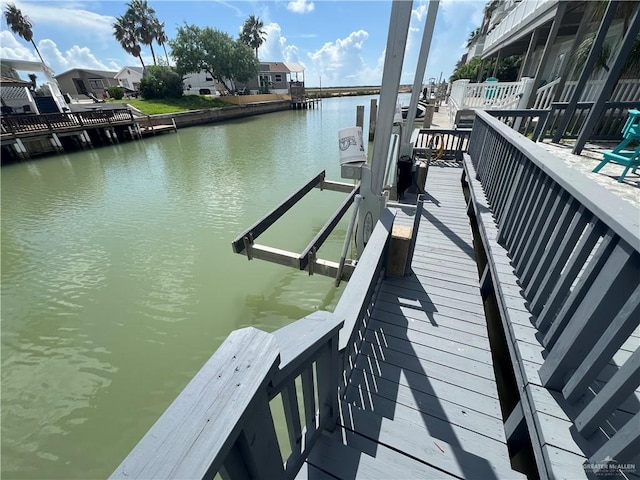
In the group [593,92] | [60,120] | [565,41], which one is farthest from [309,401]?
[60,120]

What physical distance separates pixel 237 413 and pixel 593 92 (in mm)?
10162

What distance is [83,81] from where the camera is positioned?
3816 cm

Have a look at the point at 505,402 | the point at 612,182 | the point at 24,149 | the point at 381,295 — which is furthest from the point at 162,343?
the point at 24,149

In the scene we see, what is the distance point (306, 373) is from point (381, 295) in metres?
1.74

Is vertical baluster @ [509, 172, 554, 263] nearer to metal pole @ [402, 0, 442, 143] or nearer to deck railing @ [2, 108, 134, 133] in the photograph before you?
metal pole @ [402, 0, 442, 143]

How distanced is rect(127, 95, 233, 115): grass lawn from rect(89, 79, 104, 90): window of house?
15571mm

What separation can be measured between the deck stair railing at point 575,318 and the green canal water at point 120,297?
301 centimetres

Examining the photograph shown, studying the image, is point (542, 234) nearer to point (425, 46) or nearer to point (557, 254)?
point (557, 254)

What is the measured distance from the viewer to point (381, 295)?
282cm

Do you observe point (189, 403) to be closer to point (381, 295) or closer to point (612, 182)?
point (381, 295)

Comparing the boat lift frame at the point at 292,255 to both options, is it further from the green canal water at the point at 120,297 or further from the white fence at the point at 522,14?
the white fence at the point at 522,14

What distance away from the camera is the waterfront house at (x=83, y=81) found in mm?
37344

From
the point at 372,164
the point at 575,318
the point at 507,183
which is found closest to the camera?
the point at 575,318

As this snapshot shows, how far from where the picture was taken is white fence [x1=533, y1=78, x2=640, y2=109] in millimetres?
5961
